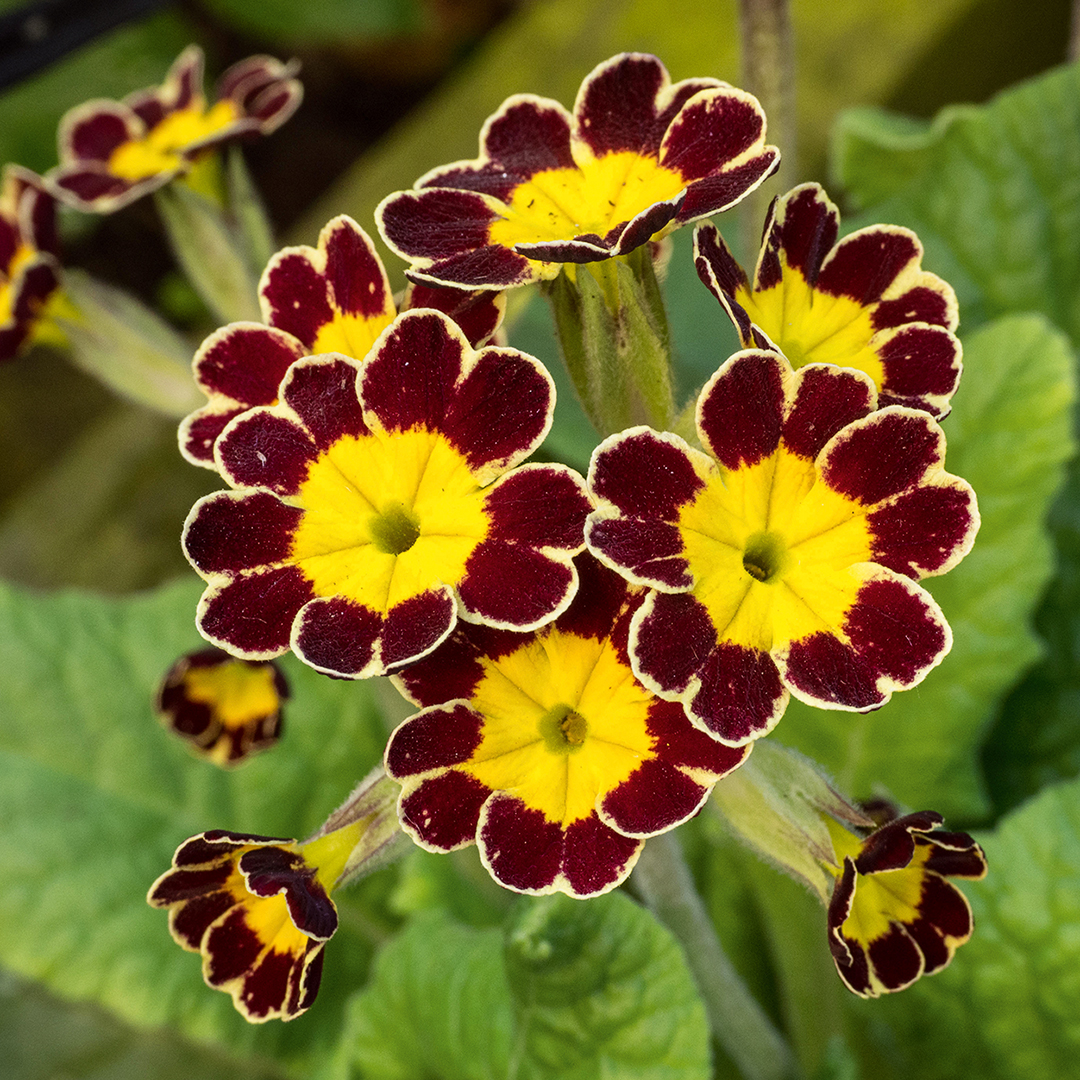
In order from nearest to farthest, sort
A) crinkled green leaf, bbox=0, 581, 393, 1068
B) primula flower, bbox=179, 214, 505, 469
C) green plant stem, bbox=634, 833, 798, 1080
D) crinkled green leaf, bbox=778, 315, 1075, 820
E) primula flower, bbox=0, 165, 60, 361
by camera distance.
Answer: primula flower, bbox=179, 214, 505, 469 < green plant stem, bbox=634, 833, 798, 1080 < primula flower, bbox=0, 165, 60, 361 < crinkled green leaf, bbox=778, 315, 1075, 820 < crinkled green leaf, bbox=0, 581, 393, 1068

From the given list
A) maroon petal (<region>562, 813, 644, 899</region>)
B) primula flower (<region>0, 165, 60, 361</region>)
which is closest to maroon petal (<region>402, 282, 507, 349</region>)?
maroon petal (<region>562, 813, 644, 899</region>)

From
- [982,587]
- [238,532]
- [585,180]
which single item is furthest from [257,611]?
[982,587]

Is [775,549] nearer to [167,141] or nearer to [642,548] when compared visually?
[642,548]

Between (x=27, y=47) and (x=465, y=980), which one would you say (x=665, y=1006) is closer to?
(x=465, y=980)

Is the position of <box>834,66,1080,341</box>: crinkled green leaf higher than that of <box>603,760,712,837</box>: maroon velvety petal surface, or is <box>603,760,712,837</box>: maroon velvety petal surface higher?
<box>603,760,712,837</box>: maroon velvety petal surface

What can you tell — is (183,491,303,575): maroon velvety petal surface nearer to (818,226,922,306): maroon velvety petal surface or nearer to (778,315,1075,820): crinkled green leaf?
(818,226,922,306): maroon velvety petal surface

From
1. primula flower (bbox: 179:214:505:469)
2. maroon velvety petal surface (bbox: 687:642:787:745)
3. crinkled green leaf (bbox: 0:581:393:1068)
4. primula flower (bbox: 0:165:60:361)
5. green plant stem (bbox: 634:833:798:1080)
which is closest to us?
maroon velvety petal surface (bbox: 687:642:787:745)
